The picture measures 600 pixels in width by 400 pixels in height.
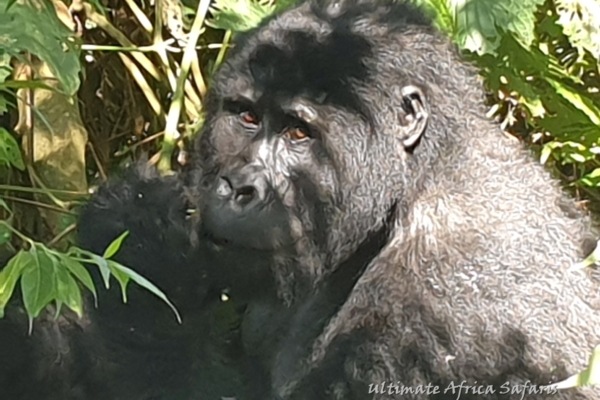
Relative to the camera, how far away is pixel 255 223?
88.8 inches

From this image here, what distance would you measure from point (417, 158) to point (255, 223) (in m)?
0.39

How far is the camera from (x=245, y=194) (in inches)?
89.4

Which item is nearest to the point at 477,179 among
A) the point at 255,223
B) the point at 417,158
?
the point at 417,158

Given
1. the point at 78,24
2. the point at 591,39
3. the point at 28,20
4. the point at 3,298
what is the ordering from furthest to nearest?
the point at 78,24
the point at 591,39
the point at 28,20
the point at 3,298

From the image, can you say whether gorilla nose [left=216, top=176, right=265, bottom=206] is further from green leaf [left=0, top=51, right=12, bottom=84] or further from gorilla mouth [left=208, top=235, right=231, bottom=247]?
green leaf [left=0, top=51, right=12, bottom=84]

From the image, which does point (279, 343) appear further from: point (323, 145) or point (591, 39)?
point (591, 39)

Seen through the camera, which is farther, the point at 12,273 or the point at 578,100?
the point at 578,100

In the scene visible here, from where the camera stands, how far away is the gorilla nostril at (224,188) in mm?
2264

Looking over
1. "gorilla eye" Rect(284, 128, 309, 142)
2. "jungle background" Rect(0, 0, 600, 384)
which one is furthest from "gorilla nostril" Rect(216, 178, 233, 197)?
"jungle background" Rect(0, 0, 600, 384)

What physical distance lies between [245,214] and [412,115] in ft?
1.39

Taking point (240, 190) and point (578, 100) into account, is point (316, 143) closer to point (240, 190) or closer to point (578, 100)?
point (240, 190)

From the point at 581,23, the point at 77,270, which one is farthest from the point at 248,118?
the point at 581,23

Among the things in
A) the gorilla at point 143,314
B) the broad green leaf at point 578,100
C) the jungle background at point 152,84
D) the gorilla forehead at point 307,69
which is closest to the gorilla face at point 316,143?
the gorilla forehead at point 307,69

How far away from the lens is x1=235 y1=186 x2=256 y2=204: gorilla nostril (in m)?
2.26
